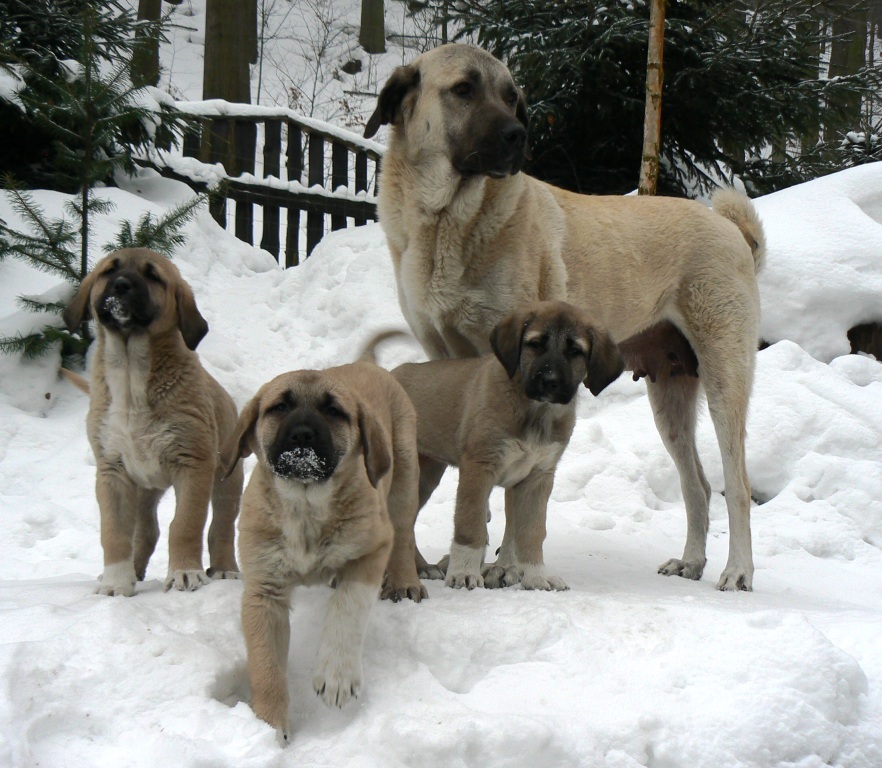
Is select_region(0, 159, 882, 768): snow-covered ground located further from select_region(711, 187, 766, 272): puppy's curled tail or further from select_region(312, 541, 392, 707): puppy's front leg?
select_region(711, 187, 766, 272): puppy's curled tail

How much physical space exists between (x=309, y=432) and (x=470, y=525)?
137cm

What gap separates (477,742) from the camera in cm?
295

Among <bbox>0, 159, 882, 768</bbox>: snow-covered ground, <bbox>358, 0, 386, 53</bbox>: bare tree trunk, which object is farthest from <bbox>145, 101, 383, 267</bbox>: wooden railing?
<bbox>358, 0, 386, 53</bbox>: bare tree trunk

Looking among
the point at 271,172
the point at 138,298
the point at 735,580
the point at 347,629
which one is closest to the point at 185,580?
the point at 347,629

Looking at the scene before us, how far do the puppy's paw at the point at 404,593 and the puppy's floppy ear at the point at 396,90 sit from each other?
245 cm

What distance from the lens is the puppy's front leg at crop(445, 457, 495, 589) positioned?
14.7 feet

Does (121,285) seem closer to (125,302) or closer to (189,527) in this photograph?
(125,302)

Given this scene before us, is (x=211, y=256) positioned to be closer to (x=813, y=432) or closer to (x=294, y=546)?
(x=813, y=432)

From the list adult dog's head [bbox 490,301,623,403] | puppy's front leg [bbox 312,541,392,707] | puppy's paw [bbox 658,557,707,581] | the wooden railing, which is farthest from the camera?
the wooden railing

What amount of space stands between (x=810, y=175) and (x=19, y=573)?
10750 mm

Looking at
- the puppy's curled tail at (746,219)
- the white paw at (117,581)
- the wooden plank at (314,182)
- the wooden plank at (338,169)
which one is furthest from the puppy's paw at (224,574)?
the wooden plank at (338,169)

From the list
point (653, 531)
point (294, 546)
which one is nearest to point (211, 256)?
point (653, 531)

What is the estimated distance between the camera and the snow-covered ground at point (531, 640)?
2.98 m

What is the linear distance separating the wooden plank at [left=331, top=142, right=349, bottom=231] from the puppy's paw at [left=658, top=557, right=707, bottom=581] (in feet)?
23.4
